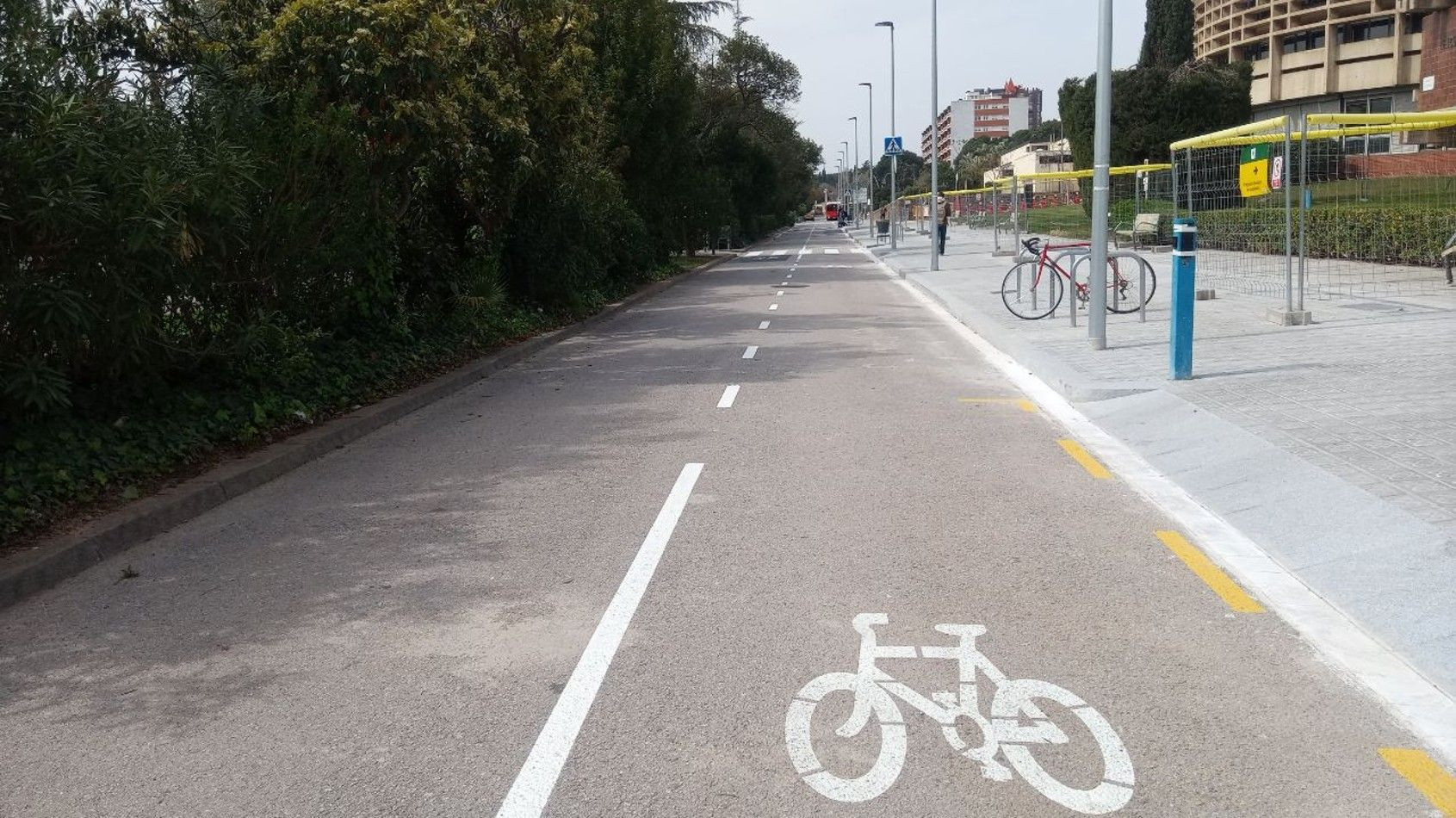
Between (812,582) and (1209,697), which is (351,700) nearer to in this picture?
(812,582)

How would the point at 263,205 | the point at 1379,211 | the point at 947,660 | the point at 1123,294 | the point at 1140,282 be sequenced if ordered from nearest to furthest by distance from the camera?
the point at 947,660 < the point at 263,205 < the point at 1140,282 < the point at 1123,294 < the point at 1379,211

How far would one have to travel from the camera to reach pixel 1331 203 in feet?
67.4

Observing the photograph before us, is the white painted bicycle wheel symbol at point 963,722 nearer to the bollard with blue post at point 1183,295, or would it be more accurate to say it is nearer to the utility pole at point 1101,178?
the bollard with blue post at point 1183,295

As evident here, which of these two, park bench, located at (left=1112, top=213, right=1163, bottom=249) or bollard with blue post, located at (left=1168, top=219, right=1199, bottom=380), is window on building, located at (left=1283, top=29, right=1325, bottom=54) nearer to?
park bench, located at (left=1112, top=213, right=1163, bottom=249)

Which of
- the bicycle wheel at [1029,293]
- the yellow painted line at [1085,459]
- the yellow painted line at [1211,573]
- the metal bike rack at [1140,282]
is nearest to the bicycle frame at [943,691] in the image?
the yellow painted line at [1211,573]

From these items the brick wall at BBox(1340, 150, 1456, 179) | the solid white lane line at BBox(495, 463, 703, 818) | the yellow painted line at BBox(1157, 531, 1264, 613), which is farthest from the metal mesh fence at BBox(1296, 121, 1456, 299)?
the solid white lane line at BBox(495, 463, 703, 818)

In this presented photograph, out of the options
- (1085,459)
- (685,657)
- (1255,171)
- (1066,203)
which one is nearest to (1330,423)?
(1085,459)

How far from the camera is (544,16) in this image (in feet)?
62.7

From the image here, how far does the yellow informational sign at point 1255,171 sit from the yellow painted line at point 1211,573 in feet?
36.0

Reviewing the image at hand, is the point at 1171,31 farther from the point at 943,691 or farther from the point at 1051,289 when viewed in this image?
the point at 943,691

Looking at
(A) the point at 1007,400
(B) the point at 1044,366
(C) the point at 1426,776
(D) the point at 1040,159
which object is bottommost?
(C) the point at 1426,776

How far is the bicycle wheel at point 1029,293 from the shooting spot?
19.2m

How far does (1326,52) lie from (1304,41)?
448cm

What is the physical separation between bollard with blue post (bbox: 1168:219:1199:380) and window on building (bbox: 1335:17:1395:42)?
75.4m
